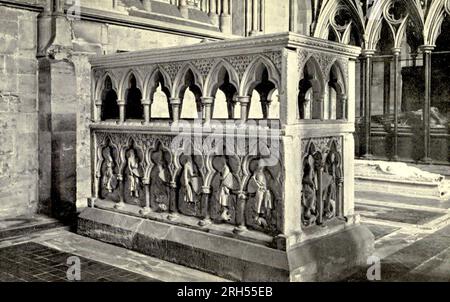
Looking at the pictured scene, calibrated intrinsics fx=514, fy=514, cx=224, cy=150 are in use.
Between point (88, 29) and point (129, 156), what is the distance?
188 cm

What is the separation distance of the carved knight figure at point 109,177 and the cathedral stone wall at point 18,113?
1062 millimetres

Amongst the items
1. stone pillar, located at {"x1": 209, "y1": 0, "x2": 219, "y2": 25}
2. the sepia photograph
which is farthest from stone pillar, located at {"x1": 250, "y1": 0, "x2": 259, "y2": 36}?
the sepia photograph

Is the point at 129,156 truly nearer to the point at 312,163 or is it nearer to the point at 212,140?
the point at 212,140

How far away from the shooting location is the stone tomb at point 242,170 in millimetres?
3516

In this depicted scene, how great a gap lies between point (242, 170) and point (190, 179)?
564mm

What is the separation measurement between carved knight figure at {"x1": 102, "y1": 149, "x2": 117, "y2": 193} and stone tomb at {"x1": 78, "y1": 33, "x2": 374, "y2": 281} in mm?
42

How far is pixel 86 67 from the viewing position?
5730 mm

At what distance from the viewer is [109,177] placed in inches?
194

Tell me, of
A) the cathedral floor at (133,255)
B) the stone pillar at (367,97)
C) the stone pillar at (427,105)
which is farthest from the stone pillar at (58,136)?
the stone pillar at (427,105)

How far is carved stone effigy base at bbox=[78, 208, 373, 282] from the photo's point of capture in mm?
3428

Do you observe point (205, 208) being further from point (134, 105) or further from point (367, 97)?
point (367, 97)

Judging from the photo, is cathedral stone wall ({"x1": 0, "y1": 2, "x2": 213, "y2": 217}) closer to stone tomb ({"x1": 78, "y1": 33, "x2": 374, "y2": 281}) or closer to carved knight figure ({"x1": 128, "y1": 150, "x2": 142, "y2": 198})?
stone tomb ({"x1": 78, "y1": 33, "x2": 374, "y2": 281})

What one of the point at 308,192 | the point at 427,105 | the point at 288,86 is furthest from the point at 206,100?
the point at 427,105
